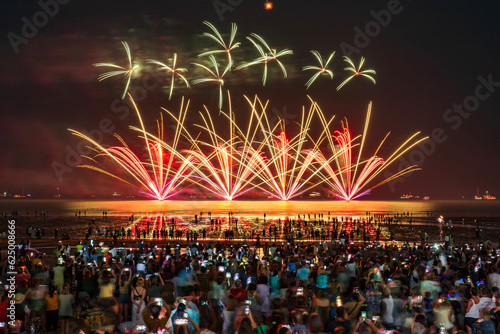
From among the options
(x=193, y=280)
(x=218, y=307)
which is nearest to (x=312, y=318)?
(x=218, y=307)

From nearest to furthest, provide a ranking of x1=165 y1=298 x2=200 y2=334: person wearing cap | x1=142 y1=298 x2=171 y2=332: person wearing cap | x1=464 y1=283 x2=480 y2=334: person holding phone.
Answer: x1=165 y1=298 x2=200 y2=334: person wearing cap → x1=142 y1=298 x2=171 y2=332: person wearing cap → x1=464 y1=283 x2=480 y2=334: person holding phone

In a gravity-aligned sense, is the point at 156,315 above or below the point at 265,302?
above

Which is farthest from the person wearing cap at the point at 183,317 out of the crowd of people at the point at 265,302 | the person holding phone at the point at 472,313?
the person holding phone at the point at 472,313

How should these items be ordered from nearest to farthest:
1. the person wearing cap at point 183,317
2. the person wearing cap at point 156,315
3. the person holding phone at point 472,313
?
the person wearing cap at point 183,317 → the person wearing cap at point 156,315 → the person holding phone at point 472,313

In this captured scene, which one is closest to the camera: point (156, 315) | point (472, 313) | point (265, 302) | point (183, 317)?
point (183, 317)

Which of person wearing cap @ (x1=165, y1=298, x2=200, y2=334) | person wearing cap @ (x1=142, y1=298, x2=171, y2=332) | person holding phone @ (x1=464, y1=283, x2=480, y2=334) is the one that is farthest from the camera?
person holding phone @ (x1=464, y1=283, x2=480, y2=334)

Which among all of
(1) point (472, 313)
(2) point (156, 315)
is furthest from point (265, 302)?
(1) point (472, 313)

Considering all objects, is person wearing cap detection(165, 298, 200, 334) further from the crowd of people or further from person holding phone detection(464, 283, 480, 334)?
person holding phone detection(464, 283, 480, 334)

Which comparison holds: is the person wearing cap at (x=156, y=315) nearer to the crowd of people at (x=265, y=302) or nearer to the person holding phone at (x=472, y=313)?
the crowd of people at (x=265, y=302)

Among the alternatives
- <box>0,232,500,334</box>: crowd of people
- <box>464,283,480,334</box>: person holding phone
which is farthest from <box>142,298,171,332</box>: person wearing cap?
<box>464,283,480,334</box>: person holding phone

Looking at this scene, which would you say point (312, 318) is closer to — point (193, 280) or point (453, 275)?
point (193, 280)

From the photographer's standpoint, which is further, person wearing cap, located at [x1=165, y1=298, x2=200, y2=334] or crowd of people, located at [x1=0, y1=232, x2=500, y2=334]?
crowd of people, located at [x1=0, y1=232, x2=500, y2=334]

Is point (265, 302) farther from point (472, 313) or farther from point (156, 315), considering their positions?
point (472, 313)
